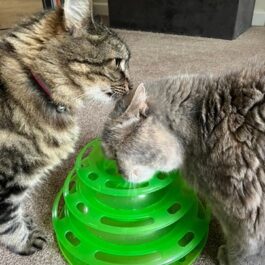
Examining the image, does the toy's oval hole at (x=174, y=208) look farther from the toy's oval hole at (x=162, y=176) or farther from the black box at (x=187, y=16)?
the black box at (x=187, y=16)

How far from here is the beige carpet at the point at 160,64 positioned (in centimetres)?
114

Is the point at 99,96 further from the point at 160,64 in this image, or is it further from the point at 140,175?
the point at 160,64

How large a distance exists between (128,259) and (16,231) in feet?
1.23

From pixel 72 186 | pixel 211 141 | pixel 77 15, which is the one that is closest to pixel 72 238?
pixel 72 186

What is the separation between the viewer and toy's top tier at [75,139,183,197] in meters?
1.05

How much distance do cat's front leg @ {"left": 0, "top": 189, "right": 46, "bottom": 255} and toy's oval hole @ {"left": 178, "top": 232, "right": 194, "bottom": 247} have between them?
0.46m

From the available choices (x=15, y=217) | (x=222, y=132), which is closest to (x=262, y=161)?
(x=222, y=132)

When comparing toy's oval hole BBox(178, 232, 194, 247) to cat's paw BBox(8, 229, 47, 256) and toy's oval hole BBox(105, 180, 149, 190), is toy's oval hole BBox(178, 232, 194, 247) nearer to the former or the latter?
toy's oval hole BBox(105, 180, 149, 190)

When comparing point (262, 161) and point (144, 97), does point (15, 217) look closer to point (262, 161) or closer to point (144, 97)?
point (144, 97)

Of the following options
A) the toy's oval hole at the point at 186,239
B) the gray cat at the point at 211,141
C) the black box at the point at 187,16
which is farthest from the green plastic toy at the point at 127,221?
the black box at the point at 187,16

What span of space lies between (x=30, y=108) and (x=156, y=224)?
1.64 feet

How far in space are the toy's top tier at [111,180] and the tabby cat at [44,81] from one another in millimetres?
126

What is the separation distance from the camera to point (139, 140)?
0.92m

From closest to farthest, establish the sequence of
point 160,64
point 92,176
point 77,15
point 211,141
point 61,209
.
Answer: point 211,141 → point 77,15 → point 92,176 → point 61,209 → point 160,64
